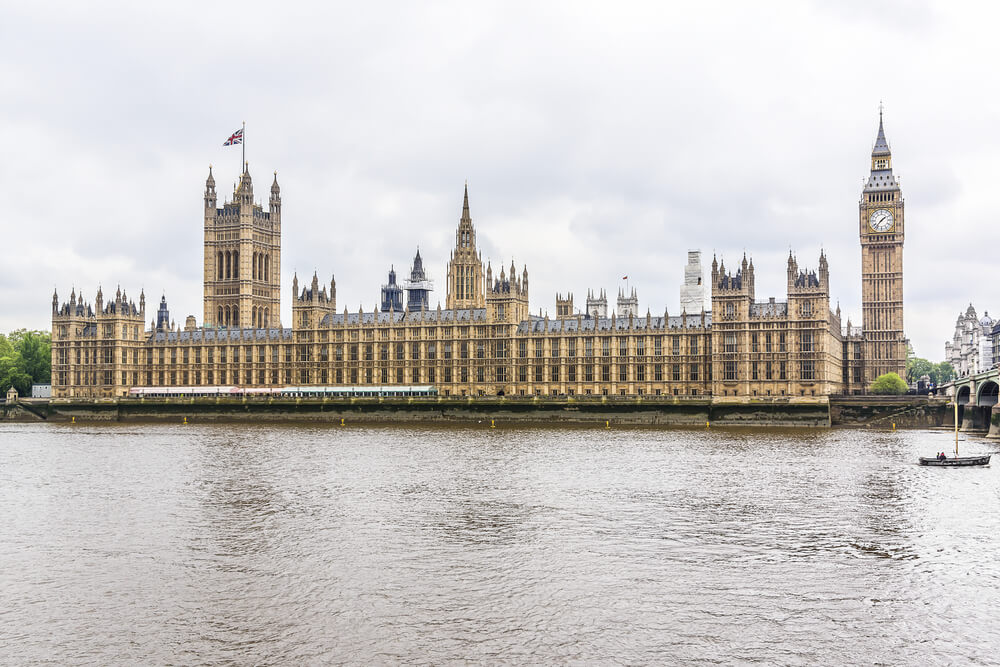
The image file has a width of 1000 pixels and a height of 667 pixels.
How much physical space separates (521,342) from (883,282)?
51180 mm

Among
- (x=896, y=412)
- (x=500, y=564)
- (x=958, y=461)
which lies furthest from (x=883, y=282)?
(x=500, y=564)

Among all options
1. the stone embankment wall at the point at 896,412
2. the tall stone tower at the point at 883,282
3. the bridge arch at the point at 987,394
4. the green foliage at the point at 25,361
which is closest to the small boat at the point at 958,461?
the bridge arch at the point at 987,394

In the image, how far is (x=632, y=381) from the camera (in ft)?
427

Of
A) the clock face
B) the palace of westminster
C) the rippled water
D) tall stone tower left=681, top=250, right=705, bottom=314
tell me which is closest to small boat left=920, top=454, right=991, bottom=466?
the rippled water

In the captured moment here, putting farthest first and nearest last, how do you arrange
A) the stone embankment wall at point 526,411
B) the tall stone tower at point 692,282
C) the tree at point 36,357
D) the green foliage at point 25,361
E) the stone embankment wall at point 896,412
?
the tall stone tower at point 692,282, the tree at point 36,357, the green foliage at point 25,361, the stone embankment wall at point 526,411, the stone embankment wall at point 896,412

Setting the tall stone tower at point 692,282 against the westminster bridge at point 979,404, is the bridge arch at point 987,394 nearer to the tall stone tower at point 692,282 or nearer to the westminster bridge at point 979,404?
the westminster bridge at point 979,404

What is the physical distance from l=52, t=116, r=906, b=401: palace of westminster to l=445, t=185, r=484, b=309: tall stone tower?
21 centimetres

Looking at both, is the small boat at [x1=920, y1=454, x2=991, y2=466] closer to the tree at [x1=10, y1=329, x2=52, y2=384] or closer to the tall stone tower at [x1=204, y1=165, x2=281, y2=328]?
the tall stone tower at [x1=204, y1=165, x2=281, y2=328]

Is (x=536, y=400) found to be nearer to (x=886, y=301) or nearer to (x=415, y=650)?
(x=886, y=301)

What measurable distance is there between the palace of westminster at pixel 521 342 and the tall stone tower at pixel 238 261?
0.59 meters

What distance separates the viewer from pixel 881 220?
141 m

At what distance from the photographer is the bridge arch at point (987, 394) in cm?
9812

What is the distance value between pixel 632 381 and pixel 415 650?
10799 cm

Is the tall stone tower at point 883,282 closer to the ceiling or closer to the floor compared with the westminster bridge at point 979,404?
closer to the ceiling
